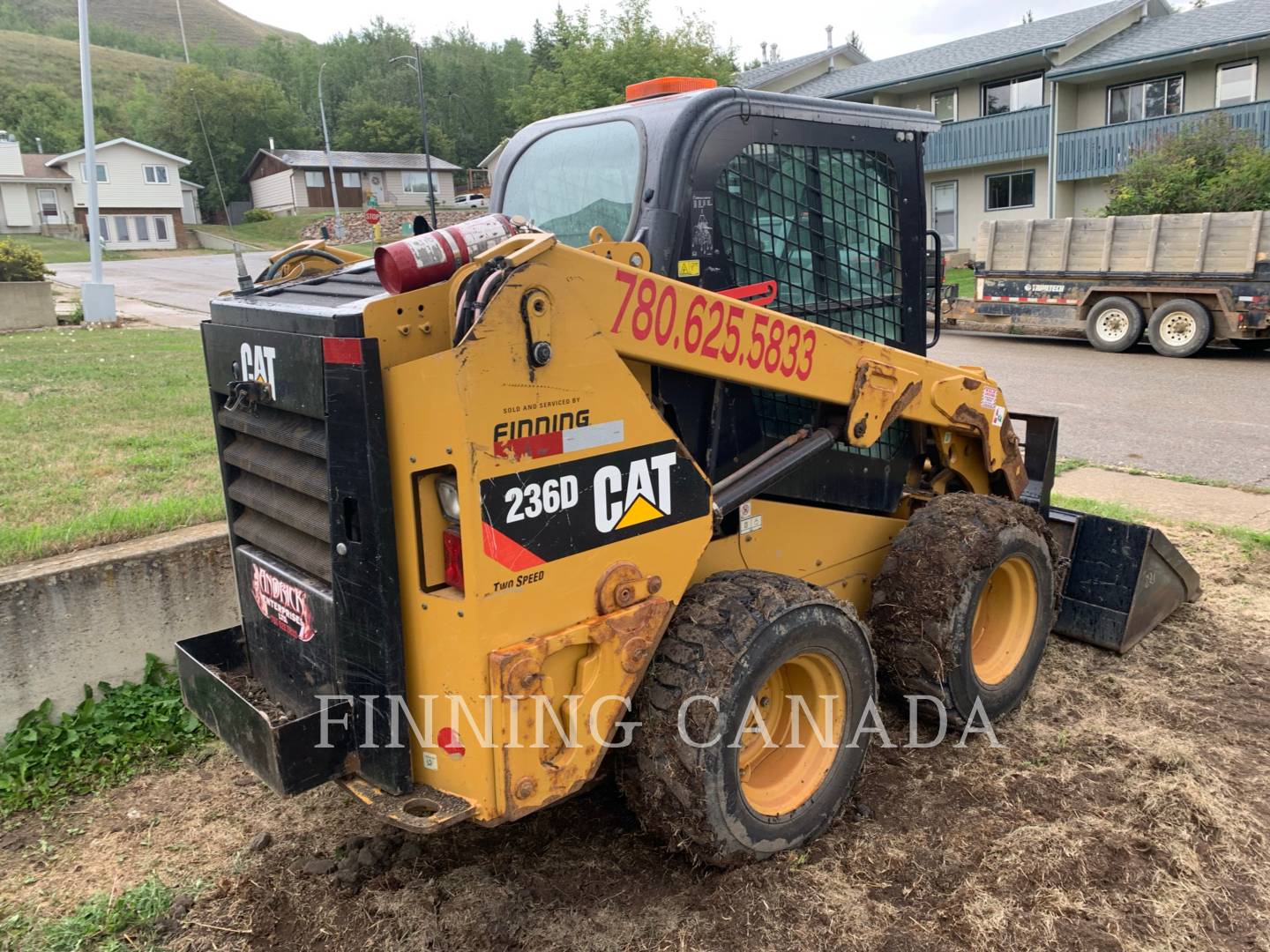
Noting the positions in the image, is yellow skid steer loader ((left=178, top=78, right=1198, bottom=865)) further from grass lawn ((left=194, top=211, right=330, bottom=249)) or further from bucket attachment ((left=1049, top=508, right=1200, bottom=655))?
grass lawn ((left=194, top=211, right=330, bottom=249))

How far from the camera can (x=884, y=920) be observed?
2967 millimetres

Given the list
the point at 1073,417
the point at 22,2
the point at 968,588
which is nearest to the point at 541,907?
the point at 968,588

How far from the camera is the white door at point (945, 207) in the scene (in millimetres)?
30000

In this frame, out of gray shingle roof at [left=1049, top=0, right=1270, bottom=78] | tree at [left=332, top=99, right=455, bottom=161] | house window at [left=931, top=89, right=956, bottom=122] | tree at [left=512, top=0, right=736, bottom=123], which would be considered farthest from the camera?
tree at [left=332, top=99, right=455, bottom=161]

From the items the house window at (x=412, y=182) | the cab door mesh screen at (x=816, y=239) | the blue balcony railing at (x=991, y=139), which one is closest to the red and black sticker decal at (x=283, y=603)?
the cab door mesh screen at (x=816, y=239)

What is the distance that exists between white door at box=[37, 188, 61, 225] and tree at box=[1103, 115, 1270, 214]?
60299 mm

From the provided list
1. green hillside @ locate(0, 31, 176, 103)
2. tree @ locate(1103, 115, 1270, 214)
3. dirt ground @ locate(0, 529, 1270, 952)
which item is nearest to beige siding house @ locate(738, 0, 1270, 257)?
tree @ locate(1103, 115, 1270, 214)

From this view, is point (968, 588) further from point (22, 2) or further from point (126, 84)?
point (22, 2)

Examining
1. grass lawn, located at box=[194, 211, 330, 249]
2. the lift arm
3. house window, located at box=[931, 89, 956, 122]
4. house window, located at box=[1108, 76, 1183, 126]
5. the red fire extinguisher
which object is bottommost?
the lift arm

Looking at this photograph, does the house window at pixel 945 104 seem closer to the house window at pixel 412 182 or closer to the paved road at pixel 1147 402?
the paved road at pixel 1147 402

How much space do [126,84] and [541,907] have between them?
129 meters

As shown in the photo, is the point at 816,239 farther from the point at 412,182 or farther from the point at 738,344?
the point at 412,182

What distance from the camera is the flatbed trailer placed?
14.0m

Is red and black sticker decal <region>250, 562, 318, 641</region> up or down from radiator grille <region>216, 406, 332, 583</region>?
down
